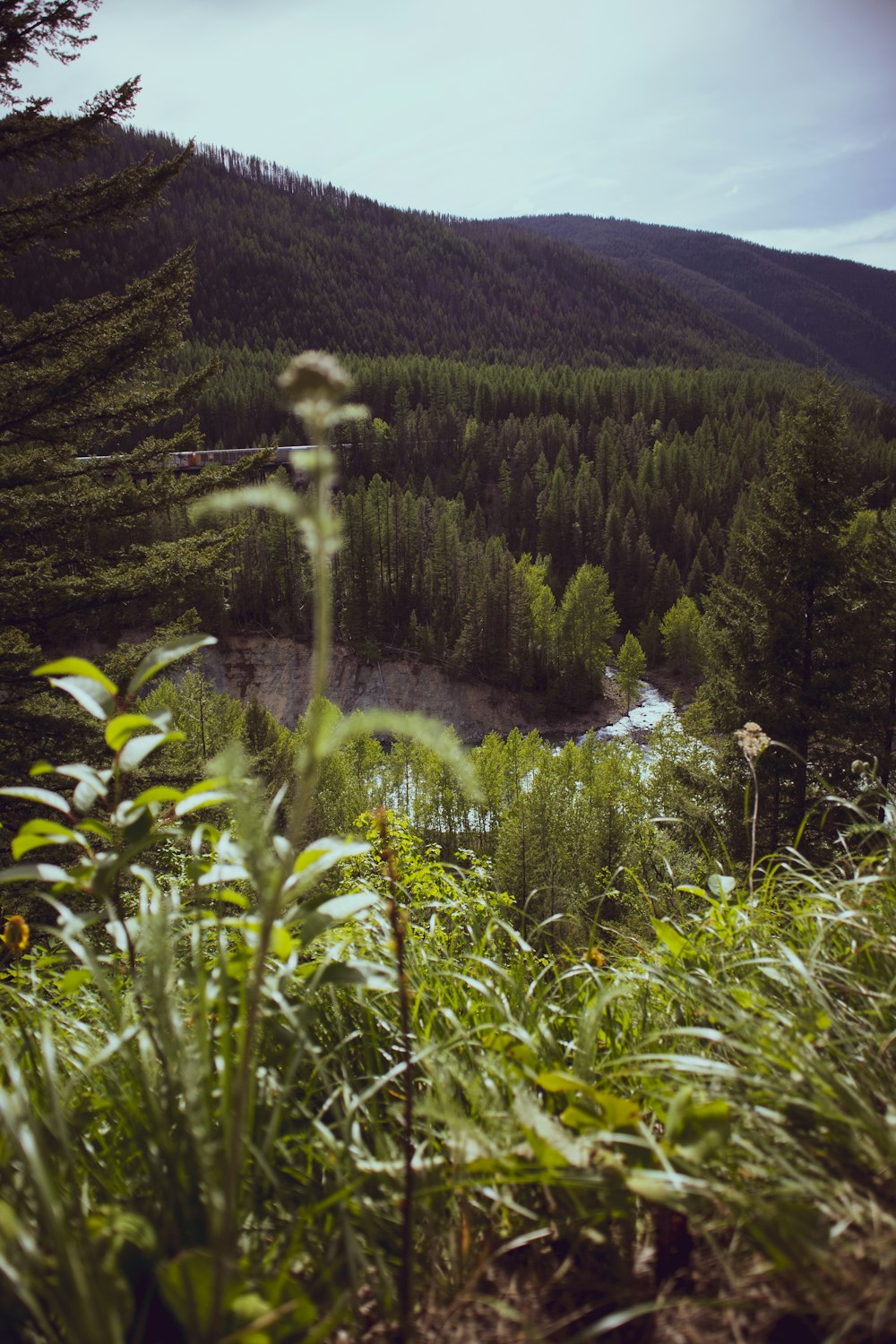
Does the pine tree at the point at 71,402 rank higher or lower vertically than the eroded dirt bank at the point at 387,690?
higher

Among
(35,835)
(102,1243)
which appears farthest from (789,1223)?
(35,835)

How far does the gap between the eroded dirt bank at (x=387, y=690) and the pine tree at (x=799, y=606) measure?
4507 centimetres

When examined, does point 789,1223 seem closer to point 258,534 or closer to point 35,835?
point 35,835

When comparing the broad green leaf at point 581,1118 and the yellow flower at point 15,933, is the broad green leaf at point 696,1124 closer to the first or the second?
the broad green leaf at point 581,1118

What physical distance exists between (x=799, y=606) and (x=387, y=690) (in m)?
50.4

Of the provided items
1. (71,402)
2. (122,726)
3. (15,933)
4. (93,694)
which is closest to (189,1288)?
(122,726)

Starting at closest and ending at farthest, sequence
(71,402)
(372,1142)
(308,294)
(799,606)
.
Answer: (372,1142), (71,402), (799,606), (308,294)

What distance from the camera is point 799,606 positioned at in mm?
12805

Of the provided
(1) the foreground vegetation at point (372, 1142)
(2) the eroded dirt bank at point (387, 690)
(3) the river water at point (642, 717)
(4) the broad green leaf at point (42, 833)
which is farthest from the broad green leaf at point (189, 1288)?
(2) the eroded dirt bank at point (387, 690)

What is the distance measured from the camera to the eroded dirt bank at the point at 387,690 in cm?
6041

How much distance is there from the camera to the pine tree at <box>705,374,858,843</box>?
1254cm

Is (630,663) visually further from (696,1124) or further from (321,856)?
(321,856)

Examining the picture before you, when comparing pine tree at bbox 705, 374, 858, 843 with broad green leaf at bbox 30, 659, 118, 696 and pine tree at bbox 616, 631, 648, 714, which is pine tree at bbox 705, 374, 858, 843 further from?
pine tree at bbox 616, 631, 648, 714

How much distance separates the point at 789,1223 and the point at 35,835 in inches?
52.0
